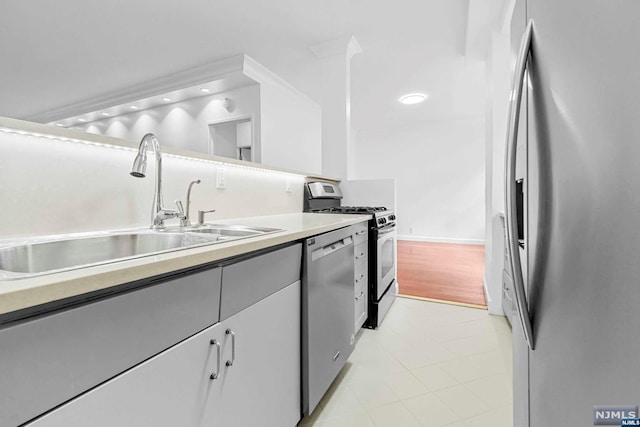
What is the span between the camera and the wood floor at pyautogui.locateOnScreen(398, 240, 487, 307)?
3002mm

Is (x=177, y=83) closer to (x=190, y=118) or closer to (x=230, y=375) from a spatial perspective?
(x=190, y=118)

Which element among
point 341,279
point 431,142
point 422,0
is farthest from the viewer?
point 431,142

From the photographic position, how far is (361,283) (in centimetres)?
205

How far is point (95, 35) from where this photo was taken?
9.87ft

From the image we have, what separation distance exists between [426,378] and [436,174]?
555cm

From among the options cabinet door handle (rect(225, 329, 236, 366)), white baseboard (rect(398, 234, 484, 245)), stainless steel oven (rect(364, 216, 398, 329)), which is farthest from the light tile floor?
white baseboard (rect(398, 234, 484, 245))

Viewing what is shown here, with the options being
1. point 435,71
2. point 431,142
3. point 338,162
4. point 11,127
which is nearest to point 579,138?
point 11,127

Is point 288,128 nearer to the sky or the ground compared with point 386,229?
nearer to the sky

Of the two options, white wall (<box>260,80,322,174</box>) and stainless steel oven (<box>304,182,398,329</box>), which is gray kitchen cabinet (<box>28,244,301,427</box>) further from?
white wall (<box>260,80,322,174</box>)

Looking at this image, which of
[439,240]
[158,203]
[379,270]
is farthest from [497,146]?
[439,240]

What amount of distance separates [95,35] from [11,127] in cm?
319

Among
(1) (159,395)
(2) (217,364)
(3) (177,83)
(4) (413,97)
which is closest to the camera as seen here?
(1) (159,395)

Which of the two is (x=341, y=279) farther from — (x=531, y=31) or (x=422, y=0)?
(x=422, y=0)

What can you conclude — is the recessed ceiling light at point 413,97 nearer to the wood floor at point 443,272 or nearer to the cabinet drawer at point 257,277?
the wood floor at point 443,272
